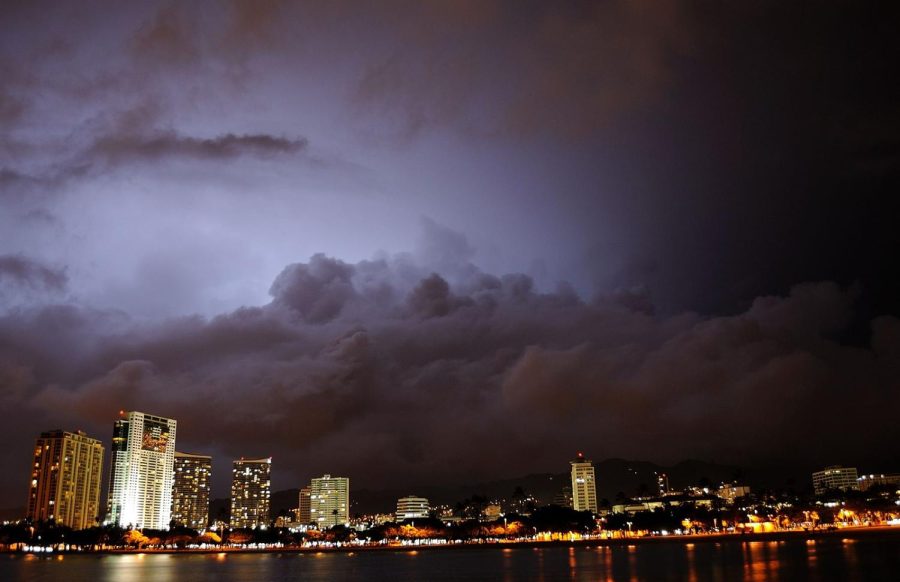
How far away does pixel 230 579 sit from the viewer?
352 feet

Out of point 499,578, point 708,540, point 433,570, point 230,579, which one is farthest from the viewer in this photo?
point 708,540

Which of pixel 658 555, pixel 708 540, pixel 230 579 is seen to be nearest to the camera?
pixel 230 579

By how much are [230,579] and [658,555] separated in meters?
69.5

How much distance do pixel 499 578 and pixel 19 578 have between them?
71940 millimetres

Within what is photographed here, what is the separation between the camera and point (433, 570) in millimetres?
117875

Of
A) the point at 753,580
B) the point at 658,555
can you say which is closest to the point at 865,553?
the point at 658,555

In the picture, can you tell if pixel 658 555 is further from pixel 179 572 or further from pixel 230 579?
pixel 179 572

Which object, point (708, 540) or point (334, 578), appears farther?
point (708, 540)

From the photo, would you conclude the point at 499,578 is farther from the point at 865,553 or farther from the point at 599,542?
the point at 599,542

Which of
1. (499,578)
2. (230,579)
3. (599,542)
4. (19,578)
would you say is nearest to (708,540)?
(599,542)

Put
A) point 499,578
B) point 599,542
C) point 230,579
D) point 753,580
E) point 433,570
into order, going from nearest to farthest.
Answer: point 753,580 < point 499,578 < point 230,579 < point 433,570 < point 599,542

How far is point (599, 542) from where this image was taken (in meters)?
199

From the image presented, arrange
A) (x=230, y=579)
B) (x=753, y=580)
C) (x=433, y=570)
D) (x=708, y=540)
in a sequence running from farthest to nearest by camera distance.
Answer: (x=708, y=540)
(x=433, y=570)
(x=230, y=579)
(x=753, y=580)

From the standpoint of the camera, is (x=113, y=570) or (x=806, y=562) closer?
(x=806, y=562)
